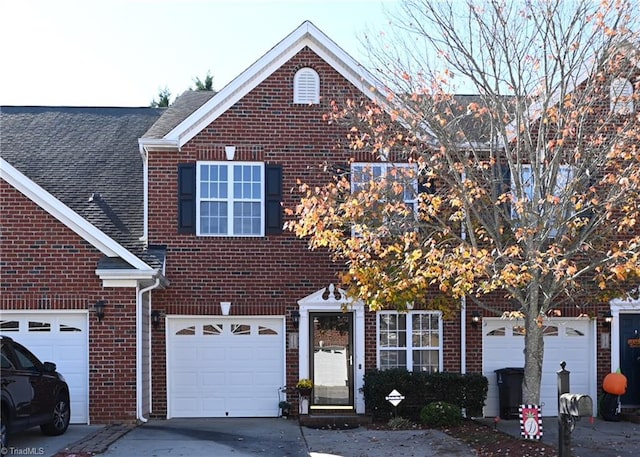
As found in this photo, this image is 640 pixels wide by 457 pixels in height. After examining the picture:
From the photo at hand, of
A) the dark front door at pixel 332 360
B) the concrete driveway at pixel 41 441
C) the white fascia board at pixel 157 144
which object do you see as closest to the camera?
the concrete driveway at pixel 41 441

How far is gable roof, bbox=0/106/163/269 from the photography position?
1544cm

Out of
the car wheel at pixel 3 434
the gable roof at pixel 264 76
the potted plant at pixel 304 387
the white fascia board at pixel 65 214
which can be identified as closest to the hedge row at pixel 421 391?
the potted plant at pixel 304 387

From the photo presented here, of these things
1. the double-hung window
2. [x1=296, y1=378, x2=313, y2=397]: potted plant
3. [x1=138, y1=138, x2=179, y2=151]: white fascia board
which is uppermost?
[x1=138, y1=138, x2=179, y2=151]: white fascia board

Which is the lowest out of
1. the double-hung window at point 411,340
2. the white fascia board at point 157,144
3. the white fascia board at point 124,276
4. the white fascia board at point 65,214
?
the double-hung window at point 411,340

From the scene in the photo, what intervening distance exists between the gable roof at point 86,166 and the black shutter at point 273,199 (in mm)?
2366

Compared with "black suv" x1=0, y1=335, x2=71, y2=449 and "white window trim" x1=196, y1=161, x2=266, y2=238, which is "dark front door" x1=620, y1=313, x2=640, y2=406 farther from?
"black suv" x1=0, y1=335, x2=71, y2=449

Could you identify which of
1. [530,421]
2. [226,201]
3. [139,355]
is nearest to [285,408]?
[139,355]

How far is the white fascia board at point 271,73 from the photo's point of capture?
17062 mm

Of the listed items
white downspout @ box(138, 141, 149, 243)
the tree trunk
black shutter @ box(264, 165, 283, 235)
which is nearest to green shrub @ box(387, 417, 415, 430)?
the tree trunk

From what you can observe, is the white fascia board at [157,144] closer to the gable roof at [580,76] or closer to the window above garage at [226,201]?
the window above garage at [226,201]

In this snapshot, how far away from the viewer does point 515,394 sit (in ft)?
55.2

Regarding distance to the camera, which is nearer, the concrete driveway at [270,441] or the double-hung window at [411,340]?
the concrete driveway at [270,441]

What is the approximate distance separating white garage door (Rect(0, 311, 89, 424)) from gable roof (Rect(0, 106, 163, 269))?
5.28 ft

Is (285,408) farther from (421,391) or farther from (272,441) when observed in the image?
(272,441)
